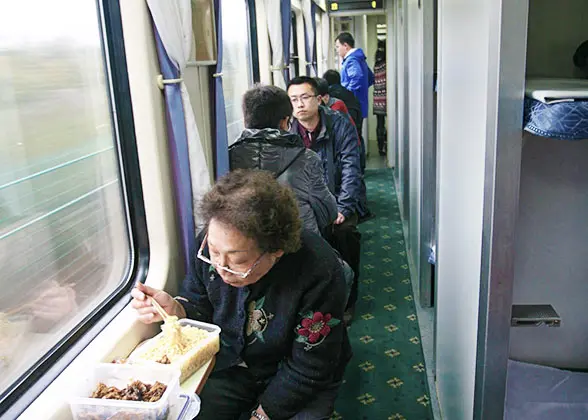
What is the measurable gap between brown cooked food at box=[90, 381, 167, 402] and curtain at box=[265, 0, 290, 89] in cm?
317

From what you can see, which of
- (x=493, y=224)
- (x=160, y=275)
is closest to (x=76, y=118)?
(x=160, y=275)

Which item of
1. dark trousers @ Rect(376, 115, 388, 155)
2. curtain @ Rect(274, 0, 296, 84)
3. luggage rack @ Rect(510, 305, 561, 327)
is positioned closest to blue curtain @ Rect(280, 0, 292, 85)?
curtain @ Rect(274, 0, 296, 84)

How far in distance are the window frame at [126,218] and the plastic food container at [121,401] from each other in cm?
12

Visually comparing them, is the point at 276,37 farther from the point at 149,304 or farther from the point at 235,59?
the point at 149,304

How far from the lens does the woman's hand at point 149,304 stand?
5.79ft

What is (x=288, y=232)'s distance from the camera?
1.64m

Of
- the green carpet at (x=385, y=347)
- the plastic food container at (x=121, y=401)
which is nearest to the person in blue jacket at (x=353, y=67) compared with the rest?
the green carpet at (x=385, y=347)

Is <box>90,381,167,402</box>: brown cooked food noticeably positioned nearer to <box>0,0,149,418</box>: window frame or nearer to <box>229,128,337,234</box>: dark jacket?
<box>0,0,149,418</box>: window frame

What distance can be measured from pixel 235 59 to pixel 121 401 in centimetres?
319

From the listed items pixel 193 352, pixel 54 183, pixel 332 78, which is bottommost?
pixel 193 352

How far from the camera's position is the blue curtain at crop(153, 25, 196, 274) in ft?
6.56

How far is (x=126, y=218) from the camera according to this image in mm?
2076

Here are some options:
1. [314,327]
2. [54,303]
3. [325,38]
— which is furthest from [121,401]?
[325,38]

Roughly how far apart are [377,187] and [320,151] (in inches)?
125
